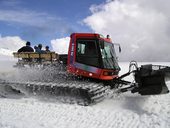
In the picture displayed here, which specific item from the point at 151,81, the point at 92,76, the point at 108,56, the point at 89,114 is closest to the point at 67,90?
the point at 92,76

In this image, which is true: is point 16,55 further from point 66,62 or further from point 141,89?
point 141,89

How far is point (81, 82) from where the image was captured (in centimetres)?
1091

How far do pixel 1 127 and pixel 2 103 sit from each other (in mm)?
3290

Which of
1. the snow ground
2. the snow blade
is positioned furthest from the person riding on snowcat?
the snow ground

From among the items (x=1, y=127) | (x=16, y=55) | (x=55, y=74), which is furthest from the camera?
(x=16, y=55)

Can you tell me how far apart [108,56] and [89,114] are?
357cm

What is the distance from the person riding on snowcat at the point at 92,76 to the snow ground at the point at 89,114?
0.49 meters

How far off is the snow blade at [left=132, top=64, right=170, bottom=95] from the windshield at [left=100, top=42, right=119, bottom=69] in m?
1.36

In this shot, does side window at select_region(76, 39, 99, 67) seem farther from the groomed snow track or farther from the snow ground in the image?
the snow ground

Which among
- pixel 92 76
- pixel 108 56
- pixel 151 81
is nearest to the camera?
pixel 151 81

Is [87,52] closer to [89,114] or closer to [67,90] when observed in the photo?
[67,90]

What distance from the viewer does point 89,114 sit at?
8.48m

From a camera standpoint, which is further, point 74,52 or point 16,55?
point 16,55

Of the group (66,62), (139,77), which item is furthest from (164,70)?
(66,62)
